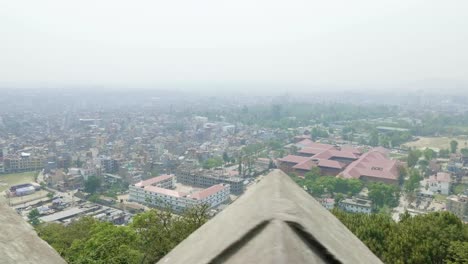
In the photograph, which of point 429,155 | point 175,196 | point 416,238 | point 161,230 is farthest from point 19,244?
point 429,155

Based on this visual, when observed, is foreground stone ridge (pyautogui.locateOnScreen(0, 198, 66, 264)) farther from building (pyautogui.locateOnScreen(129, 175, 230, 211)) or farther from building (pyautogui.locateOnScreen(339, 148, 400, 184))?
building (pyautogui.locateOnScreen(339, 148, 400, 184))

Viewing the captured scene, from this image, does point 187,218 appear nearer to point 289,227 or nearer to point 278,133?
point 289,227

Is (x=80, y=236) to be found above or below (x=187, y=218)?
below

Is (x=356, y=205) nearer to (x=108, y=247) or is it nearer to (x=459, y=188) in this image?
(x=459, y=188)

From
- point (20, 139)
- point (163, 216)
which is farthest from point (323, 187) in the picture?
point (20, 139)

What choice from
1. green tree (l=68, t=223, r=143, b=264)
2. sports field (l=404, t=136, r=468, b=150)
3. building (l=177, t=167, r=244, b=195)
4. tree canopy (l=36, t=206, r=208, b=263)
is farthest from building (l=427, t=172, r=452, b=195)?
green tree (l=68, t=223, r=143, b=264)

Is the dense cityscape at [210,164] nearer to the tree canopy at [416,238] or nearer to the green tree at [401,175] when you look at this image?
the green tree at [401,175]
